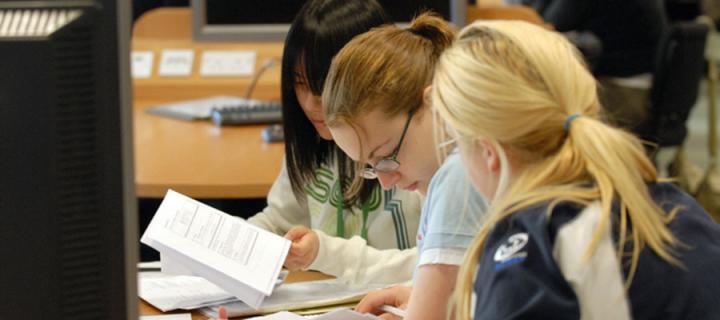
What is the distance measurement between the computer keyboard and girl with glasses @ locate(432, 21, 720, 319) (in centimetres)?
198

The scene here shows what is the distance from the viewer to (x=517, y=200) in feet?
4.14

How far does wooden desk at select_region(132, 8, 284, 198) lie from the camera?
8.76 feet

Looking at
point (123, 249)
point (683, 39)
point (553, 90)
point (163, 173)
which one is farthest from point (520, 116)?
point (683, 39)

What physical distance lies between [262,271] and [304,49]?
45 centimetres

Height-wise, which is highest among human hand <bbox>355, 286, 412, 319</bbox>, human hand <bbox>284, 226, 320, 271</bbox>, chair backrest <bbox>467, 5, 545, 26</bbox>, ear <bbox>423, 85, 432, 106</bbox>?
ear <bbox>423, 85, 432, 106</bbox>

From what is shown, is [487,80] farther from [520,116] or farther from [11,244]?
[11,244]

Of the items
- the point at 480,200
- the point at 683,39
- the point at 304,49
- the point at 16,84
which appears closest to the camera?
the point at 16,84

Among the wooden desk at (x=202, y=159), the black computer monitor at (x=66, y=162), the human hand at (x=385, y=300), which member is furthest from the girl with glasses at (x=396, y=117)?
the wooden desk at (x=202, y=159)

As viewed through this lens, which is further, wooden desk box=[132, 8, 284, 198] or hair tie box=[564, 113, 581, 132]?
wooden desk box=[132, 8, 284, 198]

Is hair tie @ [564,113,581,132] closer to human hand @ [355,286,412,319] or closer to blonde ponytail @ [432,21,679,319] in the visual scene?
blonde ponytail @ [432,21,679,319]

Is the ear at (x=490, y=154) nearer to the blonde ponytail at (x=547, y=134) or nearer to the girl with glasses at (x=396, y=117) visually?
the blonde ponytail at (x=547, y=134)

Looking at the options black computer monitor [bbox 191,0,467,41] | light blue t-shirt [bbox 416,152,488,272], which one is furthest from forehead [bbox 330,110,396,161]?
black computer monitor [bbox 191,0,467,41]

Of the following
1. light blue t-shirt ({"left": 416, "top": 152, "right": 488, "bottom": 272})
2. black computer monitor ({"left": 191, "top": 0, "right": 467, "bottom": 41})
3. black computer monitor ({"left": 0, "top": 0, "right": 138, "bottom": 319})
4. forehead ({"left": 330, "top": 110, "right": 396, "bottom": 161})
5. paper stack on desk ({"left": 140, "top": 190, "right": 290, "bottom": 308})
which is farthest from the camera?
black computer monitor ({"left": 191, "top": 0, "right": 467, "bottom": 41})

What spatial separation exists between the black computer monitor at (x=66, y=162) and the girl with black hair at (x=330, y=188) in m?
0.84
